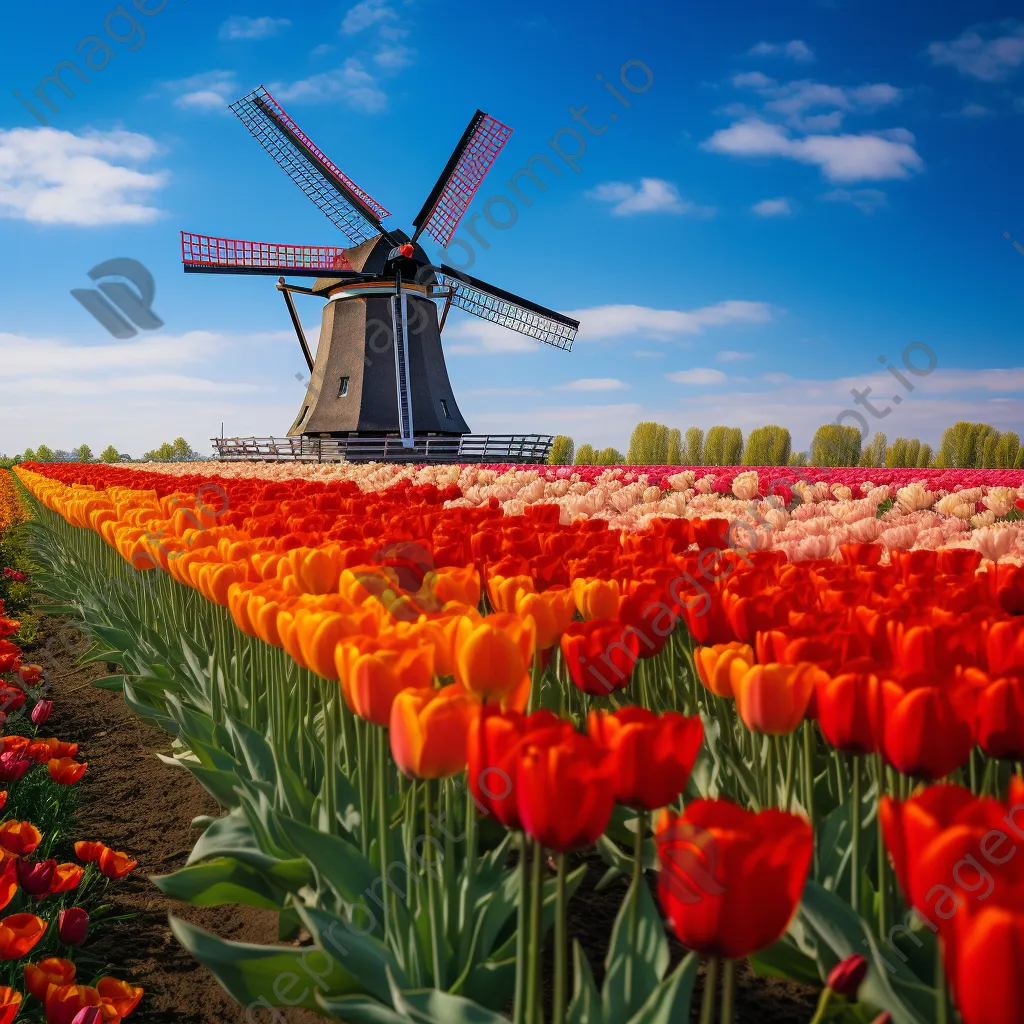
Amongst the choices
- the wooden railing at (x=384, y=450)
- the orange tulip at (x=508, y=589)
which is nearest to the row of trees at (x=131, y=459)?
the wooden railing at (x=384, y=450)

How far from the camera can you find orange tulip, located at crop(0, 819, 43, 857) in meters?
2.13

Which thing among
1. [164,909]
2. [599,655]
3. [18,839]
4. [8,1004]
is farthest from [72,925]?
[599,655]

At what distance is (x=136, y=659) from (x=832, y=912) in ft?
11.0

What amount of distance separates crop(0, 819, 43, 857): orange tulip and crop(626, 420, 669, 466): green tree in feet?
90.4

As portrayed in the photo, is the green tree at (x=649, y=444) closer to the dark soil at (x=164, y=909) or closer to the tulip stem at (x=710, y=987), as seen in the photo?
the dark soil at (x=164, y=909)

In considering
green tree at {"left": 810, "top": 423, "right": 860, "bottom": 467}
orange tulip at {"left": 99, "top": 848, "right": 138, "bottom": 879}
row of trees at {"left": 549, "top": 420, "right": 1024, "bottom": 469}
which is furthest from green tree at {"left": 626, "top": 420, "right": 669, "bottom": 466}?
orange tulip at {"left": 99, "top": 848, "right": 138, "bottom": 879}

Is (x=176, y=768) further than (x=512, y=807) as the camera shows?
Yes

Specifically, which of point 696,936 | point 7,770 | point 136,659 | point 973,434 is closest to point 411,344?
point 973,434

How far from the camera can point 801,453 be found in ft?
87.8

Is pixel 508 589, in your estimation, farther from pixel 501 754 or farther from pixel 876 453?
pixel 876 453

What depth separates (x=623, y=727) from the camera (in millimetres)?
1069

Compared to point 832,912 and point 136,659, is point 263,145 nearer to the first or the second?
point 136,659

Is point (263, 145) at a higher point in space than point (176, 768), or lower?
higher

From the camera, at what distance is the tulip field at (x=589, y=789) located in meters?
0.91
